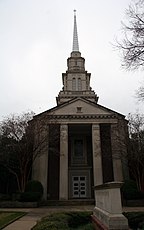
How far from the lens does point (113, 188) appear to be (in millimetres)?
6840

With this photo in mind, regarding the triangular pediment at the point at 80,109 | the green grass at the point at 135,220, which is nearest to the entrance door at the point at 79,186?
the triangular pediment at the point at 80,109

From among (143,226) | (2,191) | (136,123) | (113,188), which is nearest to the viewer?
(113,188)

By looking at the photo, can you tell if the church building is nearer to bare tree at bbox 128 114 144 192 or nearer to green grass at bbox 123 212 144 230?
bare tree at bbox 128 114 144 192

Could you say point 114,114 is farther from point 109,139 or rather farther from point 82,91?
point 82,91

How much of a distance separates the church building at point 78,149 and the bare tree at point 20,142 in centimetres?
40

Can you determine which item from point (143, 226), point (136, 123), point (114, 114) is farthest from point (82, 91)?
point (143, 226)

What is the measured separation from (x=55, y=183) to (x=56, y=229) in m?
22.9

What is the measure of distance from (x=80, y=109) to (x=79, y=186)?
386 inches

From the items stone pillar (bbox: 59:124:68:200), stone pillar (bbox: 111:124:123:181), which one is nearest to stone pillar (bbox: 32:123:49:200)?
stone pillar (bbox: 59:124:68:200)

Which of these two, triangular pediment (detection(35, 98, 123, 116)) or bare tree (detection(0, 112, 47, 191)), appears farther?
triangular pediment (detection(35, 98, 123, 116))

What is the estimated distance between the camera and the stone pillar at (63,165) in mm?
24641

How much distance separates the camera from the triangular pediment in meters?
28.6

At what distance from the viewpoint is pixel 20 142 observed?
24719 mm

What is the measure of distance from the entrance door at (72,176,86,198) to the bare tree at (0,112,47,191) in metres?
7.12
